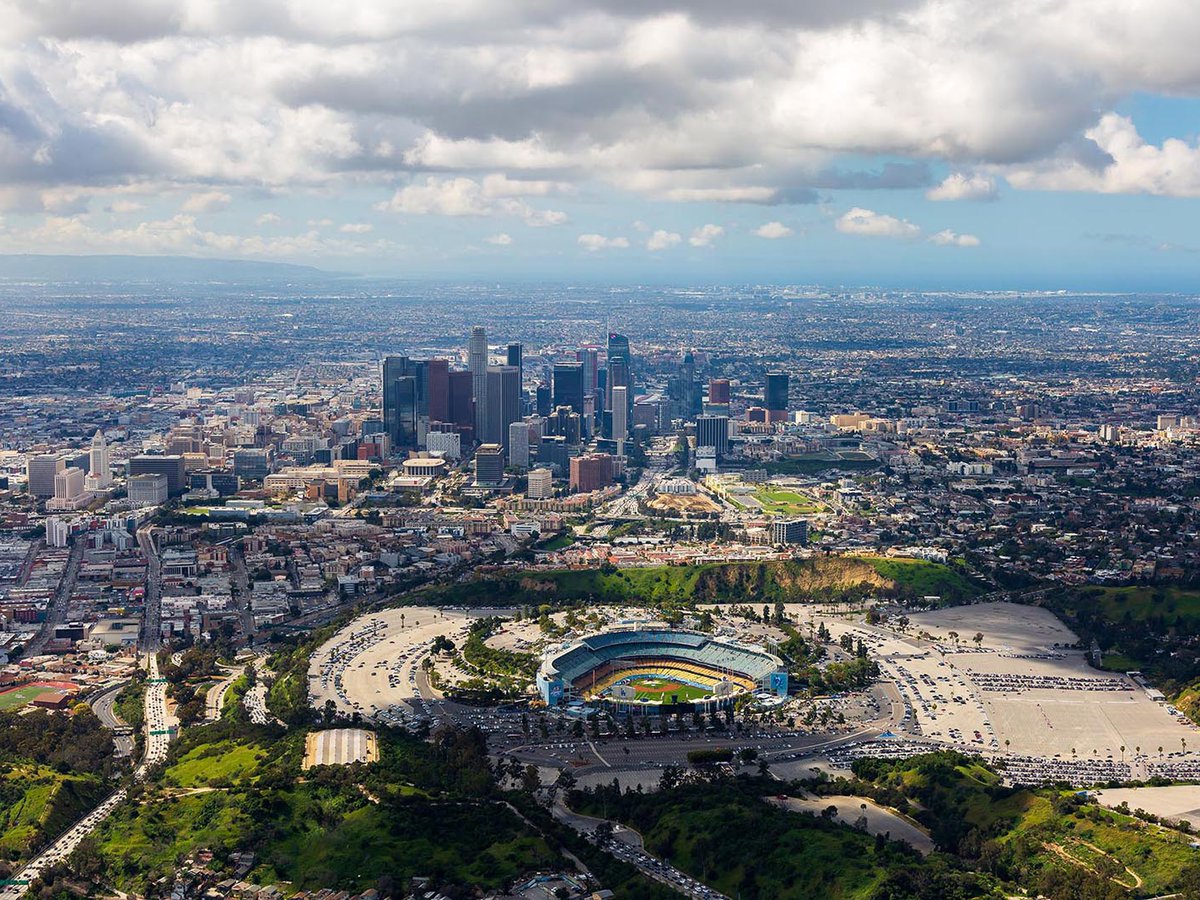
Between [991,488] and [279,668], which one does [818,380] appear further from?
[279,668]

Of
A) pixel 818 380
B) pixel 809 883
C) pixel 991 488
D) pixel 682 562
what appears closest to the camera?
pixel 809 883

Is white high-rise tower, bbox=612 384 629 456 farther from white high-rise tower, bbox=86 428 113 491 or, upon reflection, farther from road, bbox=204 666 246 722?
road, bbox=204 666 246 722

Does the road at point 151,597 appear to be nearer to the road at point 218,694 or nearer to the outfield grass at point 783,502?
the road at point 218,694

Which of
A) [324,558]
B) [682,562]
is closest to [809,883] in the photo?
[682,562]

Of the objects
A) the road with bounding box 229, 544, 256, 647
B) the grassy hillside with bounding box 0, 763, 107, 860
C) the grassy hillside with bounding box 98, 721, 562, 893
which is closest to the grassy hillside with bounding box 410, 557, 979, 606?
the road with bounding box 229, 544, 256, 647

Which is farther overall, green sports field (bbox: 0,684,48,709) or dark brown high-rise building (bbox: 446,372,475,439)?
dark brown high-rise building (bbox: 446,372,475,439)

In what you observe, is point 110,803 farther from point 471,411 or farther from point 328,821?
point 471,411
